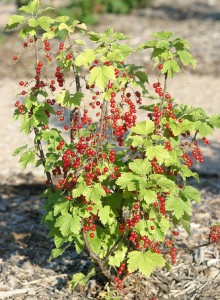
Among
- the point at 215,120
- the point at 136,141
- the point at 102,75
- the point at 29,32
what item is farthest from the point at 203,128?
the point at 29,32

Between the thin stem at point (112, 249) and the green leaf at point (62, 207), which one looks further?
the thin stem at point (112, 249)

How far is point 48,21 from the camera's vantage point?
377cm

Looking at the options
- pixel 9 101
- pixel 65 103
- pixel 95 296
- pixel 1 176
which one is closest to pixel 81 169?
pixel 65 103

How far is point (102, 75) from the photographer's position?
3.40m

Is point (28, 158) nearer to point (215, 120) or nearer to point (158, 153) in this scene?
point (158, 153)

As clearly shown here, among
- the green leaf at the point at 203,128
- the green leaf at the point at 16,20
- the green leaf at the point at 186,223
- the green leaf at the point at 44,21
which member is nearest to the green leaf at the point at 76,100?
the green leaf at the point at 44,21

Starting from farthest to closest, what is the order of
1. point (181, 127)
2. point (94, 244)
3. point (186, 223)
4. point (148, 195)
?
point (186, 223) < point (94, 244) < point (181, 127) < point (148, 195)

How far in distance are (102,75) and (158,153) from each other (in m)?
0.64

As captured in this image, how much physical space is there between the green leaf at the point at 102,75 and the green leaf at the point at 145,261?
1.32m

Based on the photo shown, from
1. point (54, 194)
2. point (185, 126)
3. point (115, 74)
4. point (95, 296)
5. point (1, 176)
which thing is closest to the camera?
point (115, 74)

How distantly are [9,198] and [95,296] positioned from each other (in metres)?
2.35

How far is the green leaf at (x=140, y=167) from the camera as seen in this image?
3.67m

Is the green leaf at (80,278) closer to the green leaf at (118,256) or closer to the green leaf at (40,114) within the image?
the green leaf at (118,256)

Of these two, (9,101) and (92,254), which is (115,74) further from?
(9,101)
